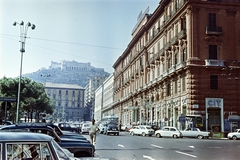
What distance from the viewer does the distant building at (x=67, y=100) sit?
158750mm

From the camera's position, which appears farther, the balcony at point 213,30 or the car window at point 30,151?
the balcony at point 213,30

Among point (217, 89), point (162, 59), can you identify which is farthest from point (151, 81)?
point (217, 89)

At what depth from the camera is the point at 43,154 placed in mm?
4840

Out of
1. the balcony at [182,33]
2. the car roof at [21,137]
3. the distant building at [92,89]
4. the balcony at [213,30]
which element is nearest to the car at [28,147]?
the car roof at [21,137]

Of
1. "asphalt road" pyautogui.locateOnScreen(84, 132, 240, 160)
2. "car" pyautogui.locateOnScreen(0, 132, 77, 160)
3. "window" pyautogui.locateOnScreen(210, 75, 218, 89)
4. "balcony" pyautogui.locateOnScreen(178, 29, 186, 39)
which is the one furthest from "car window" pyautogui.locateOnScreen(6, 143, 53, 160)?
"balcony" pyautogui.locateOnScreen(178, 29, 186, 39)

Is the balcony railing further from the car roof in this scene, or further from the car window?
the car window

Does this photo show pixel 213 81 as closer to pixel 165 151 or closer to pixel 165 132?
pixel 165 132

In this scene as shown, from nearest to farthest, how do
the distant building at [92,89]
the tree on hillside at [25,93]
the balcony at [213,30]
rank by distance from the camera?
the balcony at [213,30] → the tree on hillside at [25,93] → the distant building at [92,89]

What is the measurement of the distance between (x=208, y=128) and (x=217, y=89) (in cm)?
493

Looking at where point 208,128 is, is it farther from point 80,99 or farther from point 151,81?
point 80,99

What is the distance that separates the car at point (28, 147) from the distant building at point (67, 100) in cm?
15124

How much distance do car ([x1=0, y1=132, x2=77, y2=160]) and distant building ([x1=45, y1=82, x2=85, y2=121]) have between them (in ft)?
496

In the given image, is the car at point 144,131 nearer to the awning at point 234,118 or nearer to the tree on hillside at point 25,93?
the awning at point 234,118

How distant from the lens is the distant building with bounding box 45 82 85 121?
521 ft
